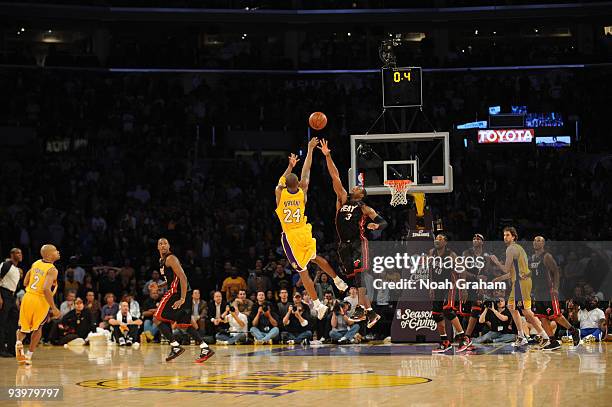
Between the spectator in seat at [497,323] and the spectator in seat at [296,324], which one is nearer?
the spectator in seat at [497,323]

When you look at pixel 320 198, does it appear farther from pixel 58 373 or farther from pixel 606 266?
pixel 58 373

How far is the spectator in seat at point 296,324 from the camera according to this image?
19297 mm

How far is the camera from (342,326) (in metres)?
19.3

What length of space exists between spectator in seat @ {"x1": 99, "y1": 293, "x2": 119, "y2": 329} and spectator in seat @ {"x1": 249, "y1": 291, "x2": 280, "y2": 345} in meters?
2.99

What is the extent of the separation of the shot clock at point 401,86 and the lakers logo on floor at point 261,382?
19.7 feet

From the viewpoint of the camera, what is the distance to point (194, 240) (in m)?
23.8

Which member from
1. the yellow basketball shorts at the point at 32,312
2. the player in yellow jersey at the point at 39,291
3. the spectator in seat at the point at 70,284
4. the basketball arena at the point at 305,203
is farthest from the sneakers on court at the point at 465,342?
the spectator in seat at the point at 70,284

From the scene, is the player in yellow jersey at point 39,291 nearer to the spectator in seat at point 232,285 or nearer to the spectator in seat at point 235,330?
the spectator in seat at point 235,330

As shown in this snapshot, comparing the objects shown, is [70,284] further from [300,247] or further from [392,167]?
[300,247]

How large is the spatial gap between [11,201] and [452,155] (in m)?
11.9

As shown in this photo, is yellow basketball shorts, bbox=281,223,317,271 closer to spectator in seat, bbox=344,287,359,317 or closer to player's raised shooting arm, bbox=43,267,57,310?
player's raised shooting arm, bbox=43,267,57,310

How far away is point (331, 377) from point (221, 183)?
15144mm

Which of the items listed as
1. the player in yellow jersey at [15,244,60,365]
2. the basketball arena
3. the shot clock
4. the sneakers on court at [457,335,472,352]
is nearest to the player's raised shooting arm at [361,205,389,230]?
the basketball arena

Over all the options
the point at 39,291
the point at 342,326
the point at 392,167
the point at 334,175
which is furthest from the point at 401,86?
the point at 39,291
